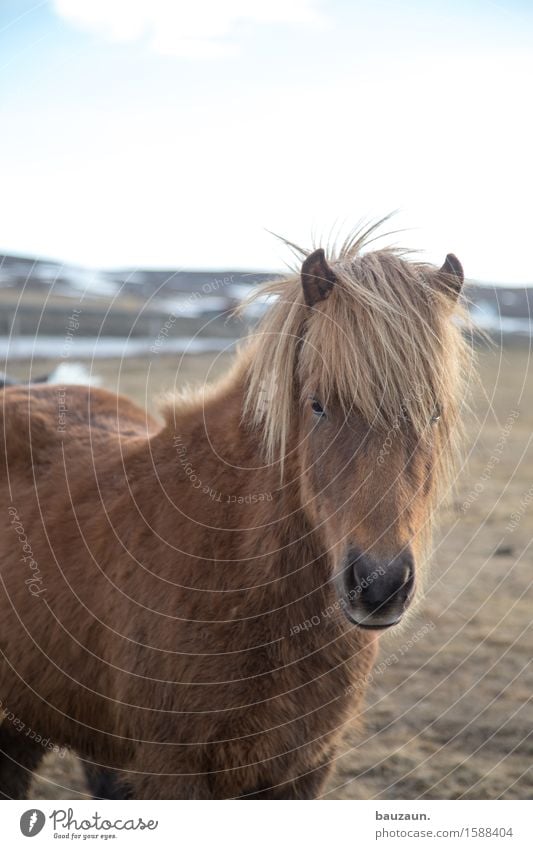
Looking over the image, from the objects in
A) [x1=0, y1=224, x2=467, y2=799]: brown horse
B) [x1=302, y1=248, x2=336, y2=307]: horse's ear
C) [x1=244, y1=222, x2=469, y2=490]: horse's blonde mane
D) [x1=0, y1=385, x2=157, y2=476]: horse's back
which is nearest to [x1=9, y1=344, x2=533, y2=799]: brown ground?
[x1=244, y1=222, x2=469, y2=490]: horse's blonde mane

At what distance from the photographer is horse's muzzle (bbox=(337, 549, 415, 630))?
76.3 inches

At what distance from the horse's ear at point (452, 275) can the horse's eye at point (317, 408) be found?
0.57m

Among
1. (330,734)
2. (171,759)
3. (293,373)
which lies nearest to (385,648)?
(330,734)

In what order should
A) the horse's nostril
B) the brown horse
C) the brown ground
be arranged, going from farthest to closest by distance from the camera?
the brown ground < the brown horse < the horse's nostril

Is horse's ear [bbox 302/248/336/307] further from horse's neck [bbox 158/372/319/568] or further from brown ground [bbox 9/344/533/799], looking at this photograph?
brown ground [bbox 9/344/533/799]

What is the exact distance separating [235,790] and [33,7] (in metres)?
2.91

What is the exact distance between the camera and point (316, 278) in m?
2.25

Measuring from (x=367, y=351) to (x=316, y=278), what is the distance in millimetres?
278

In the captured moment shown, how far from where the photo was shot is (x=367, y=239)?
2566 mm

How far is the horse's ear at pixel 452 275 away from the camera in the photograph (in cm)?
236

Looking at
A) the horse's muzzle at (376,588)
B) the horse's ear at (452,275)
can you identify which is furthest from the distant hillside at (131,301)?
the horse's muzzle at (376,588)

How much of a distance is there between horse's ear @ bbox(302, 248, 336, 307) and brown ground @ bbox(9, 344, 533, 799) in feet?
2.09

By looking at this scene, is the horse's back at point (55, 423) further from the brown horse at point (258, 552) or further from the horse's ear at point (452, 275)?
the horse's ear at point (452, 275)
